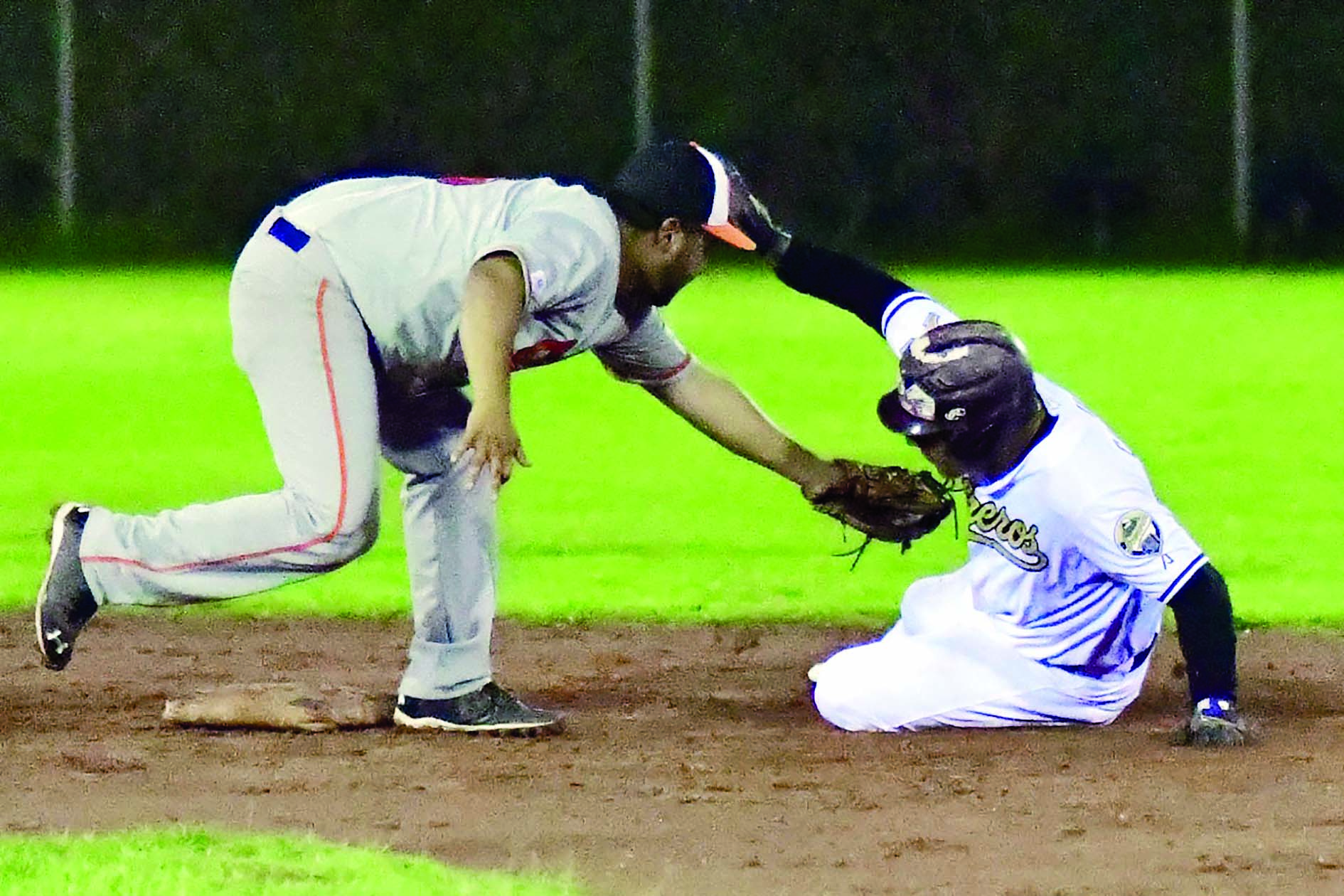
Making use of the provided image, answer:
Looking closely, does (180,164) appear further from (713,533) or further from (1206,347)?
(713,533)

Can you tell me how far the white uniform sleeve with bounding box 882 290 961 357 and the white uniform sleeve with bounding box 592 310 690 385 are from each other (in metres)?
0.50

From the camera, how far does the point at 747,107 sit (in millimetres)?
24344

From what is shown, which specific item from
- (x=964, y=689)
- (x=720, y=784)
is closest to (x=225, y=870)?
(x=720, y=784)

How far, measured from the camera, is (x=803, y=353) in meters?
15.6

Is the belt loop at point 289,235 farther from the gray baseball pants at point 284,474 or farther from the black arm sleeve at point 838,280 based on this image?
the black arm sleeve at point 838,280

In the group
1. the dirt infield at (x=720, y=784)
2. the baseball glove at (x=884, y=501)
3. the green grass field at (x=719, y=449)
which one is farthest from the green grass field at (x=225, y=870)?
the green grass field at (x=719, y=449)

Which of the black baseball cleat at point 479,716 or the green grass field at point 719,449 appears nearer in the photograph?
the black baseball cleat at point 479,716

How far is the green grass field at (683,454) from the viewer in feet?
24.4

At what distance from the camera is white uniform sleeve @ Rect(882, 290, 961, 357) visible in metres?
5.77

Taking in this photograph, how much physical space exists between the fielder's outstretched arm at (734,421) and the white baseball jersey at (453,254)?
1.69ft

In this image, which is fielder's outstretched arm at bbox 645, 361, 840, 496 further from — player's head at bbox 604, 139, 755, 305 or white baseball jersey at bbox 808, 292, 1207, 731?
player's head at bbox 604, 139, 755, 305

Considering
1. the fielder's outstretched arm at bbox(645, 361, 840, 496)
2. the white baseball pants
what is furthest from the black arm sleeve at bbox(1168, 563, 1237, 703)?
the fielder's outstretched arm at bbox(645, 361, 840, 496)

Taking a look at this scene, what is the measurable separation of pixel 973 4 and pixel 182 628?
18474 millimetres

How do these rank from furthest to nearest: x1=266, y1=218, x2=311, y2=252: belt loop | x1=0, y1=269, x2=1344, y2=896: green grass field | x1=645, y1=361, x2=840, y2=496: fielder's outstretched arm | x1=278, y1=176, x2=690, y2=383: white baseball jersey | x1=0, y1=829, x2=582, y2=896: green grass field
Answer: x1=0, y1=269, x2=1344, y2=896: green grass field < x1=645, y1=361, x2=840, y2=496: fielder's outstretched arm < x1=266, y1=218, x2=311, y2=252: belt loop < x1=278, y1=176, x2=690, y2=383: white baseball jersey < x1=0, y1=829, x2=582, y2=896: green grass field
